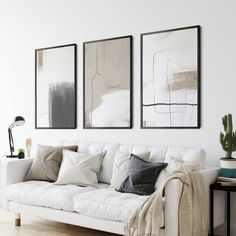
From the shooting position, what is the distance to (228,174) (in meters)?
3.57

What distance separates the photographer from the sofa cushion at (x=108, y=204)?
3.30 m

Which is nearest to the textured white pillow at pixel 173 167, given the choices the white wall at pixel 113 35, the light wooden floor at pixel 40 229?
the white wall at pixel 113 35

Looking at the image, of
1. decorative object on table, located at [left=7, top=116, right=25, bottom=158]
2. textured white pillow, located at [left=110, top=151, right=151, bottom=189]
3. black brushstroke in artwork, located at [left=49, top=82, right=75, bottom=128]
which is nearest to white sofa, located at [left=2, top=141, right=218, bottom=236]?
textured white pillow, located at [left=110, top=151, right=151, bottom=189]

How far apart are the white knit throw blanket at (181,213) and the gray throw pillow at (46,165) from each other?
4.76 ft

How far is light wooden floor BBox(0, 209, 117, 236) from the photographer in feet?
13.1

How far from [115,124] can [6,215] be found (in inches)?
66.2

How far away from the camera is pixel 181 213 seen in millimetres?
3062

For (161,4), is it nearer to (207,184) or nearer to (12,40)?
(207,184)

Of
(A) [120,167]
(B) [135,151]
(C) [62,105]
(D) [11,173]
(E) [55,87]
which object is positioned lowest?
(D) [11,173]

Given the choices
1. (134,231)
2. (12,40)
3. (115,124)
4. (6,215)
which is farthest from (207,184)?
(12,40)

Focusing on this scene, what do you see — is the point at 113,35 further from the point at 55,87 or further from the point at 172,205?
the point at 172,205

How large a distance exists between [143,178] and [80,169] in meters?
0.81

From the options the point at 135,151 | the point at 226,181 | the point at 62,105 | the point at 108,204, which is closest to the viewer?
the point at 108,204

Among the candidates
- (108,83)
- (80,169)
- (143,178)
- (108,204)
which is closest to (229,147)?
(143,178)
